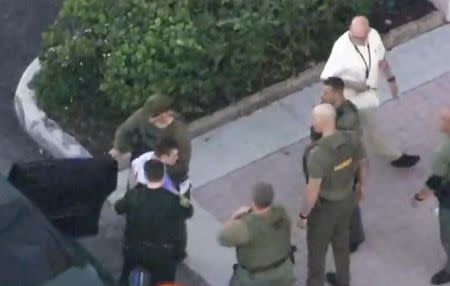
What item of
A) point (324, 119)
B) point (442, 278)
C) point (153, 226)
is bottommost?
point (442, 278)

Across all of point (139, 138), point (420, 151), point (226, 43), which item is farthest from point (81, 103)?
point (420, 151)

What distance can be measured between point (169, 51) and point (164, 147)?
218cm

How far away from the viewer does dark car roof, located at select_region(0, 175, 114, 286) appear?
9.05 m

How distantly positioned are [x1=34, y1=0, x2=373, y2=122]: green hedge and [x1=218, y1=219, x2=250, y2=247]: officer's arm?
2951 millimetres

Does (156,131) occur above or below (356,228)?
above

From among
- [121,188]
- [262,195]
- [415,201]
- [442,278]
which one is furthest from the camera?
[121,188]

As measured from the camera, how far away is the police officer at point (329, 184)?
9523 mm

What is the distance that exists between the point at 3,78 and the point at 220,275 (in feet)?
11.7

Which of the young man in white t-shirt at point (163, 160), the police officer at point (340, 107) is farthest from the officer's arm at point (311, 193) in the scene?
the young man in white t-shirt at point (163, 160)

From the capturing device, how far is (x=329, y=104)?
32.3 ft

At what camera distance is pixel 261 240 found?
9211 mm

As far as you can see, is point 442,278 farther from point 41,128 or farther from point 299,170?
point 41,128

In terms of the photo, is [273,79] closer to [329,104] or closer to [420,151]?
[420,151]

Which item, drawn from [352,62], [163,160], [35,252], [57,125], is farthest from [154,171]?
[57,125]
